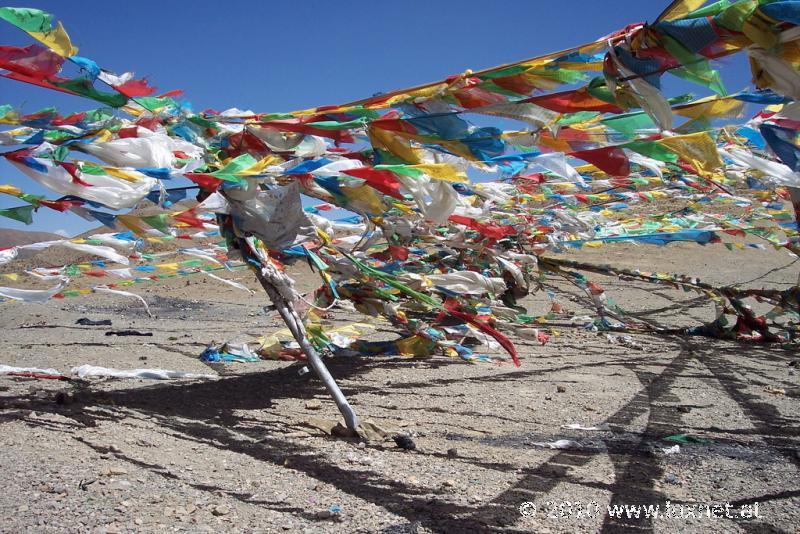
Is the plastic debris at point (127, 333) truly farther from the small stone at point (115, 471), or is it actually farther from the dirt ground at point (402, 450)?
the small stone at point (115, 471)

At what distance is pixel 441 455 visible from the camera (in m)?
3.15

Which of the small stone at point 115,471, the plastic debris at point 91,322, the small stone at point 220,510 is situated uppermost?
the plastic debris at point 91,322

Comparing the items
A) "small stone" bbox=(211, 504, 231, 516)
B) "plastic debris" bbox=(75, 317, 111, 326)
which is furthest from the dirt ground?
"plastic debris" bbox=(75, 317, 111, 326)

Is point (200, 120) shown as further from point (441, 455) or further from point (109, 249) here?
point (441, 455)

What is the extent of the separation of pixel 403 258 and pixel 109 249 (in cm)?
259

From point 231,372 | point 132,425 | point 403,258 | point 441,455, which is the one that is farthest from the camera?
point 403,258

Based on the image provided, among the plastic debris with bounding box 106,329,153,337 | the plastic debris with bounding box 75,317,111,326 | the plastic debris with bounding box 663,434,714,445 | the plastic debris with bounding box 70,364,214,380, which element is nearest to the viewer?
the plastic debris with bounding box 663,434,714,445

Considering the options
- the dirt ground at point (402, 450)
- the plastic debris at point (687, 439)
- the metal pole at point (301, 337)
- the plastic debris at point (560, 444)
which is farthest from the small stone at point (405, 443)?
the plastic debris at point (687, 439)

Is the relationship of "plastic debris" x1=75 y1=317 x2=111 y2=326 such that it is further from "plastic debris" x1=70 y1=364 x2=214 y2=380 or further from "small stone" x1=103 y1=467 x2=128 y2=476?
"small stone" x1=103 y1=467 x2=128 y2=476

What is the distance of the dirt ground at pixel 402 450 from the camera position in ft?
7.73

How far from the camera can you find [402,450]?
322cm

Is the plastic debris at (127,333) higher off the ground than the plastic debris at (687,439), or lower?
higher

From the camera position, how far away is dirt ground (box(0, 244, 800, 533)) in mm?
2355

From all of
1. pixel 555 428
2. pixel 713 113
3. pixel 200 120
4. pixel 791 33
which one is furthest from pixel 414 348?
pixel 791 33
